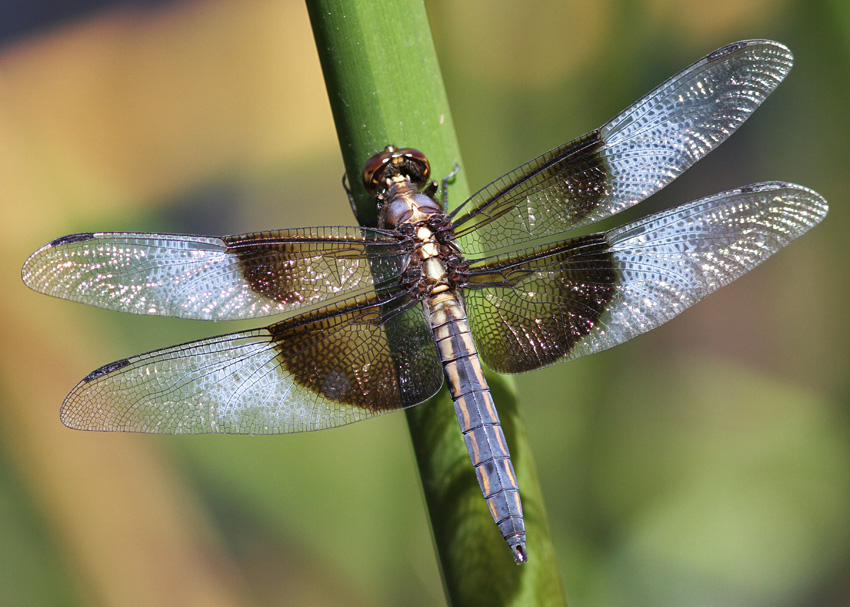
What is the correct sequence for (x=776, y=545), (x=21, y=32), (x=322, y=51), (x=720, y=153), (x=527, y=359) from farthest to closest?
(x=21, y=32) → (x=720, y=153) → (x=776, y=545) → (x=527, y=359) → (x=322, y=51)

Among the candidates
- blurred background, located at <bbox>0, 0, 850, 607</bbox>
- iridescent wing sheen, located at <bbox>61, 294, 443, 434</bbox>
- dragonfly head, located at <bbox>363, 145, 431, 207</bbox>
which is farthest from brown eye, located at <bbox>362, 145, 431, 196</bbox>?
blurred background, located at <bbox>0, 0, 850, 607</bbox>

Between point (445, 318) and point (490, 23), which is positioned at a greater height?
Result: point (490, 23)

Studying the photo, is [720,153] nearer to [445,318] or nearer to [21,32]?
[445,318]

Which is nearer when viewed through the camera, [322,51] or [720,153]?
[322,51]

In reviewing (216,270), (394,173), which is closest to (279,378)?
(216,270)

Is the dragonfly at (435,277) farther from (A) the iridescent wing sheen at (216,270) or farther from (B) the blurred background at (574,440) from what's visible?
(B) the blurred background at (574,440)

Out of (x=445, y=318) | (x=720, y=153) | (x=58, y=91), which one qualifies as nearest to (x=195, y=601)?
(x=445, y=318)
